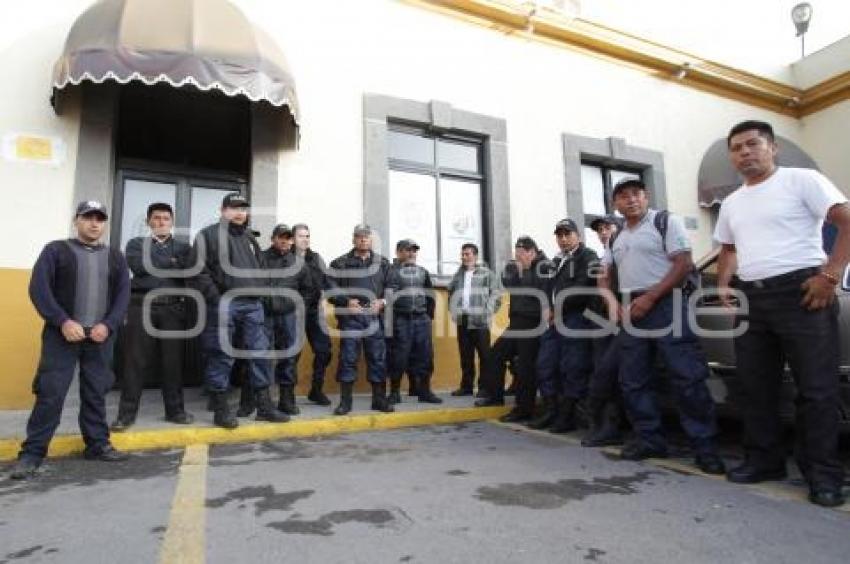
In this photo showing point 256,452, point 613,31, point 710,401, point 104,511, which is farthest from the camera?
point 613,31

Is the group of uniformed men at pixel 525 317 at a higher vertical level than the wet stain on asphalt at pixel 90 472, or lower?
higher

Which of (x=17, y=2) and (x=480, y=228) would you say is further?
(x=480, y=228)

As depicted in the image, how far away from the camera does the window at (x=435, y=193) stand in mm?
7805

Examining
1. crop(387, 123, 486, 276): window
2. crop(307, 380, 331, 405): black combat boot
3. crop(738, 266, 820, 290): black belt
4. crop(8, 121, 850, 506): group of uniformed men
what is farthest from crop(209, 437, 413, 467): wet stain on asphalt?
crop(387, 123, 486, 276): window

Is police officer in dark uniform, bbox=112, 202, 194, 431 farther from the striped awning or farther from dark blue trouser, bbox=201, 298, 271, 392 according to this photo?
the striped awning

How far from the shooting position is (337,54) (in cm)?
745

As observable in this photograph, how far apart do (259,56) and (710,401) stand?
16.5 ft

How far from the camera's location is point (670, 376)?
12.8ft

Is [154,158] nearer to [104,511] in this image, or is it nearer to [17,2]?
[17,2]

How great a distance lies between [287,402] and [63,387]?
6.44 ft

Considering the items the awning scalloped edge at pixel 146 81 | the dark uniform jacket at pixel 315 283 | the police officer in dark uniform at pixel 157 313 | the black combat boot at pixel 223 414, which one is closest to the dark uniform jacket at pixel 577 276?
the dark uniform jacket at pixel 315 283

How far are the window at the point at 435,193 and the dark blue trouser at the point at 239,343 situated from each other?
2.84 meters

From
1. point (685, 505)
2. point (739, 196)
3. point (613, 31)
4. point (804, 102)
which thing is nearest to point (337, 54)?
point (613, 31)

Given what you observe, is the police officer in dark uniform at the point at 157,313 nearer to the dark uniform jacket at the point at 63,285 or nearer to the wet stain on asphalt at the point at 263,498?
the dark uniform jacket at the point at 63,285
